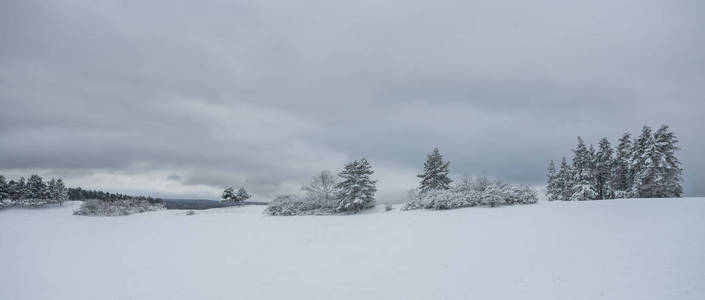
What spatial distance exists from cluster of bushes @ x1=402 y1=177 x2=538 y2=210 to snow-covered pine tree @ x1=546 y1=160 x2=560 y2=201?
2513 cm

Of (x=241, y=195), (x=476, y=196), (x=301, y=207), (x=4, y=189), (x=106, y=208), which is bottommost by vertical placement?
(x=241, y=195)

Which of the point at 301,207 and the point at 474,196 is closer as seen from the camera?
the point at 474,196

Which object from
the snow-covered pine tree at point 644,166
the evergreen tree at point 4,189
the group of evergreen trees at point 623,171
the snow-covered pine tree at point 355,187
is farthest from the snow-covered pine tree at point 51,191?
the snow-covered pine tree at point 644,166

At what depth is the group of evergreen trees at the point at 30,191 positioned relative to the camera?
51938 millimetres

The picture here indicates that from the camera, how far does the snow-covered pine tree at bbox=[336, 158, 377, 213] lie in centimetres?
3234

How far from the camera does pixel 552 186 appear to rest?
45906 mm

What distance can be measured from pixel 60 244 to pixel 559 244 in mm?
31337

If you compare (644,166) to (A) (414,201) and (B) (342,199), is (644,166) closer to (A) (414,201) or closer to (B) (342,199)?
(A) (414,201)

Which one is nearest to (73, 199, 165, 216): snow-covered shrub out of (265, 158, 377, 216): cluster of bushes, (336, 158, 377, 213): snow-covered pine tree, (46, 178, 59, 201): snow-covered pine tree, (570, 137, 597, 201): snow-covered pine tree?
(46, 178, 59, 201): snow-covered pine tree

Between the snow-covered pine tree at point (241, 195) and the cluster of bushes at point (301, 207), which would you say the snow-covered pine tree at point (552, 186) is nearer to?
the cluster of bushes at point (301, 207)

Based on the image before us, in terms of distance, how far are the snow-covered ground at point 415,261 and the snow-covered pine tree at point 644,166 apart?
14.9 metres

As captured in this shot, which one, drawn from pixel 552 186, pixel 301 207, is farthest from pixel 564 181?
pixel 301 207

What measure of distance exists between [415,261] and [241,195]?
64726 mm

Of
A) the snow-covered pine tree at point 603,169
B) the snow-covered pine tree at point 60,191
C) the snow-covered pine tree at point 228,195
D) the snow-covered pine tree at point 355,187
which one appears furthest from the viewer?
the snow-covered pine tree at point 228,195
